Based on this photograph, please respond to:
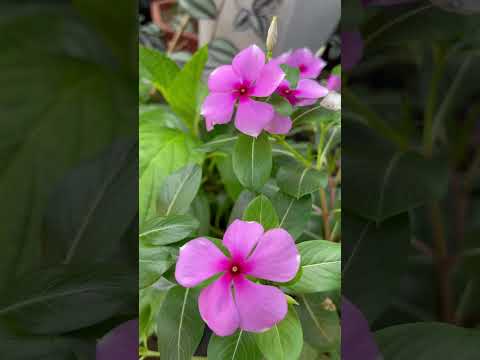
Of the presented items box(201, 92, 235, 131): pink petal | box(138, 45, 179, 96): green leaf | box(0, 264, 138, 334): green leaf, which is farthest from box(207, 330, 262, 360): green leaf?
box(138, 45, 179, 96): green leaf

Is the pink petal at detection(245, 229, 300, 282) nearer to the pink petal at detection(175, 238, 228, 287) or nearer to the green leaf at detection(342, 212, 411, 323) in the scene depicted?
the pink petal at detection(175, 238, 228, 287)

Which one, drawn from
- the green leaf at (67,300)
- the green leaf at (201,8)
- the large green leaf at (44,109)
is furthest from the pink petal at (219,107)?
the green leaf at (201,8)

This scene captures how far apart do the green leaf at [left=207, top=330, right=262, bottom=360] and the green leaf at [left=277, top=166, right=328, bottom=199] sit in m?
0.16

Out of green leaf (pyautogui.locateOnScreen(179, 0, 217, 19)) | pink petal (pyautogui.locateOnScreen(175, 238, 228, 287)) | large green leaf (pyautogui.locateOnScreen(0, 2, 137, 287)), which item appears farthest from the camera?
green leaf (pyautogui.locateOnScreen(179, 0, 217, 19))

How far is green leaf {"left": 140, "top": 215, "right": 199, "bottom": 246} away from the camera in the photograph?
0.41 metres

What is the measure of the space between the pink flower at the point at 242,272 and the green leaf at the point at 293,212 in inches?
2.6

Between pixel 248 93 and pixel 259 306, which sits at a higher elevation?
pixel 248 93

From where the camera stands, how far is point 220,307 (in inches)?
14.6

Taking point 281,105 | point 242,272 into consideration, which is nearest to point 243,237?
point 242,272

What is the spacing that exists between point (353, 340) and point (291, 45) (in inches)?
16.2

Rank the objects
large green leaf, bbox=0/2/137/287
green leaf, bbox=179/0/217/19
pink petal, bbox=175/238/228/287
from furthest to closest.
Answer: green leaf, bbox=179/0/217/19 → large green leaf, bbox=0/2/137/287 → pink petal, bbox=175/238/228/287

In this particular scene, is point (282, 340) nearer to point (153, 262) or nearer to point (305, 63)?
point (153, 262)

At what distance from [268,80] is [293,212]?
14cm

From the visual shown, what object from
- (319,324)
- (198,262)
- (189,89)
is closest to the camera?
(198,262)
